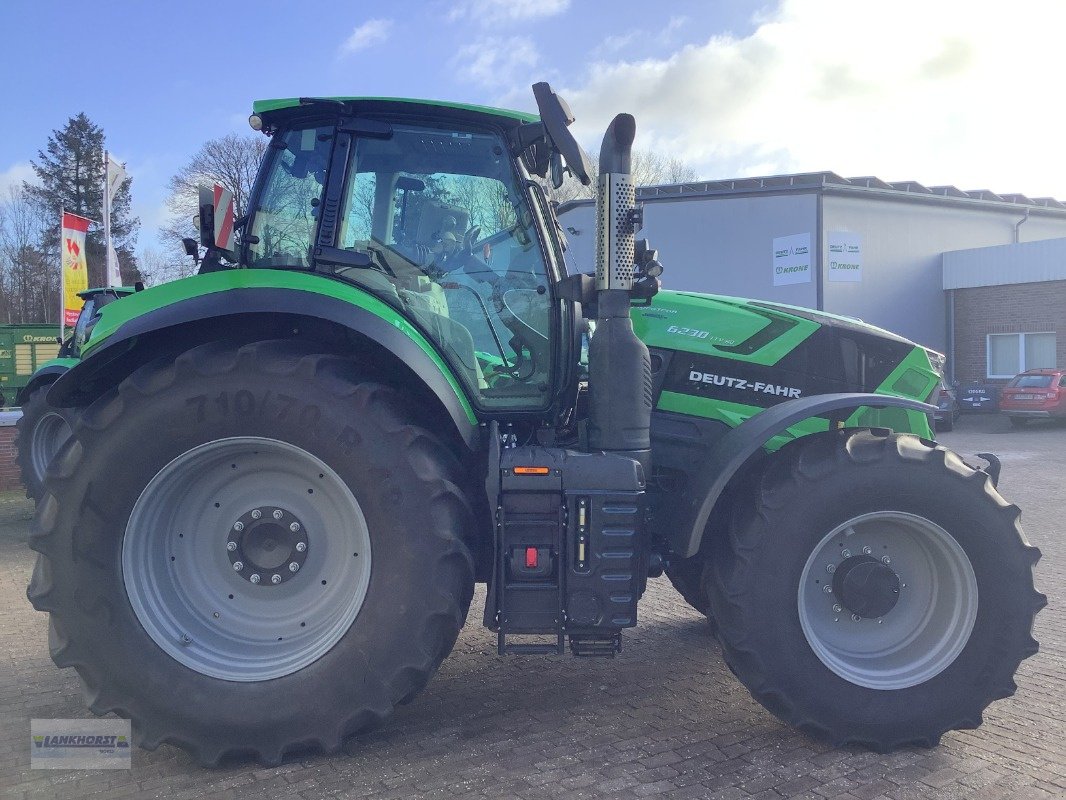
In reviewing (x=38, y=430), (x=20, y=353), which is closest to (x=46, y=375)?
(x=38, y=430)

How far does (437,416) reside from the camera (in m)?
3.67

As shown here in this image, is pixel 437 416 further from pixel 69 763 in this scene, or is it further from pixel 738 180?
pixel 738 180

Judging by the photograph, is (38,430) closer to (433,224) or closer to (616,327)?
(433,224)

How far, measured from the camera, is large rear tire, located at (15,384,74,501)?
9.47 metres

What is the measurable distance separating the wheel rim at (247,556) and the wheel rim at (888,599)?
6.43 feet

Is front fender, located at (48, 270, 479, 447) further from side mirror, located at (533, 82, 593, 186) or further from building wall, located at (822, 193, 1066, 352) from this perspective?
building wall, located at (822, 193, 1066, 352)

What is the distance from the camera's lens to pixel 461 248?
3.89 m

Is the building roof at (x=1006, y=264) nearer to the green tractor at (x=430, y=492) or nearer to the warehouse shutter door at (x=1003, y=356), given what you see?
the warehouse shutter door at (x=1003, y=356)

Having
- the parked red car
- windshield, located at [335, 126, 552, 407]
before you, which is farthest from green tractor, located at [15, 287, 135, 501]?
the parked red car

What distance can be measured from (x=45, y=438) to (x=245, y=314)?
7635mm

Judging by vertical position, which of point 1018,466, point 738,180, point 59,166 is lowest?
point 1018,466

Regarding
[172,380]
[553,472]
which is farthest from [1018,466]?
[172,380]

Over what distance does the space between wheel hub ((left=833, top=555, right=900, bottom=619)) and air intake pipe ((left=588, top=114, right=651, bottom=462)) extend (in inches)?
38.3

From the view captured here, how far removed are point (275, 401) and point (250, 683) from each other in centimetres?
111
